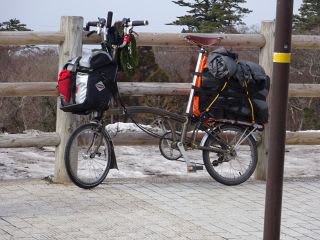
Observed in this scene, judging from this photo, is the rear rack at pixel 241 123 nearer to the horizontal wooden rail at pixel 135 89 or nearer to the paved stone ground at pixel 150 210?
the horizontal wooden rail at pixel 135 89

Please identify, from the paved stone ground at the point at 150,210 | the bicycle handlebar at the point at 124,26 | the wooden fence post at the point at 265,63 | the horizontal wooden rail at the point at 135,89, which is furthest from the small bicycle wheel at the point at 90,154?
the wooden fence post at the point at 265,63

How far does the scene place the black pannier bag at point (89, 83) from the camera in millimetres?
7137

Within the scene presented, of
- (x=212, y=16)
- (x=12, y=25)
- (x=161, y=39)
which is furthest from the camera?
(x=212, y=16)

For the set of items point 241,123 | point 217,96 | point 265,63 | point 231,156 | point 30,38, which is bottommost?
point 231,156

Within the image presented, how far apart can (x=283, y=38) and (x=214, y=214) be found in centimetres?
Result: 260

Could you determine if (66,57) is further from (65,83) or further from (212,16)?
(212,16)

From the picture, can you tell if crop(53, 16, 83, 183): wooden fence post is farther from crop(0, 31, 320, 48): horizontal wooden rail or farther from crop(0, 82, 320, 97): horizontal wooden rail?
crop(0, 82, 320, 97): horizontal wooden rail

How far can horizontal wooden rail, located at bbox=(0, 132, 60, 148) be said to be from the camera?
293 inches

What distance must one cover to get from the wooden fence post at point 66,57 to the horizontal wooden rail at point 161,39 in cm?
7

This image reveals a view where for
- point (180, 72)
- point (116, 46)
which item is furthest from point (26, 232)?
point (180, 72)

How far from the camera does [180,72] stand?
16.8 meters

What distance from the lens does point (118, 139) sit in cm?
776

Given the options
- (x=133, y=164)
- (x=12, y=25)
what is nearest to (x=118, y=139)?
(x=133, y=164)

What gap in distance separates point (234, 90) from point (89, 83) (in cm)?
140
